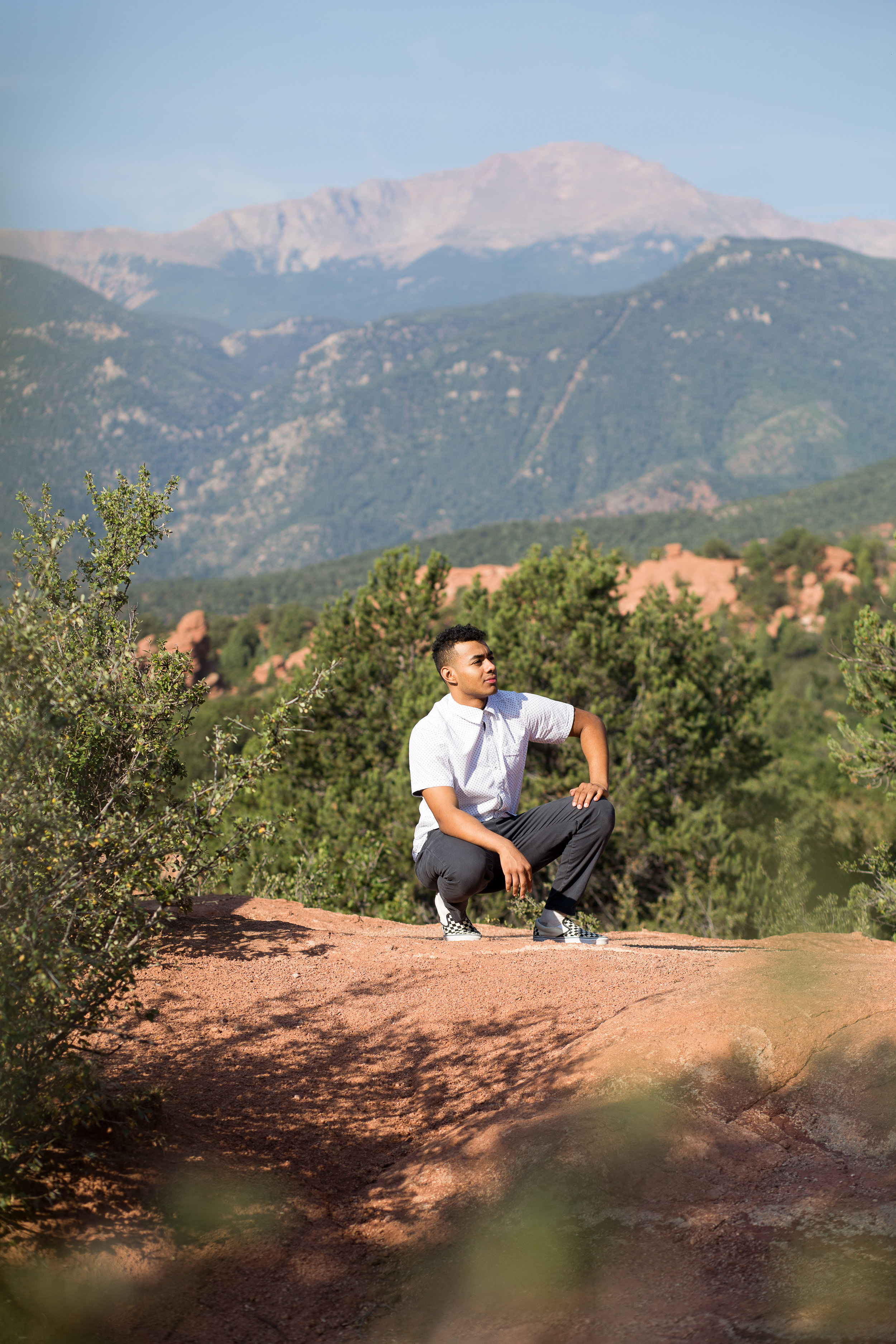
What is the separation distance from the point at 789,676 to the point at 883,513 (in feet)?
303

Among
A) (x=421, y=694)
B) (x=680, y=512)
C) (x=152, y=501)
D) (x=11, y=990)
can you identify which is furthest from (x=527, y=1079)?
(x=680, y=512)

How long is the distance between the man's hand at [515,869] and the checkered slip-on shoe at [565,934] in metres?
0.99

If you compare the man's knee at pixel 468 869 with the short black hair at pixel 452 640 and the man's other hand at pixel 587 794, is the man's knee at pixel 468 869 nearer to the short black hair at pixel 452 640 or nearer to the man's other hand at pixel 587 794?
the man's other hand at pixel 587 794

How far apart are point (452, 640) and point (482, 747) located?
0.62 m

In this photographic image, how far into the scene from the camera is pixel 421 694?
60.5 ft

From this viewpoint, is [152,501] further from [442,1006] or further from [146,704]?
[442,1006]

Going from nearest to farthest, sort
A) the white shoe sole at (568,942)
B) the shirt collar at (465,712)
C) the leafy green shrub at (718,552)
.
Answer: the shirt collar at (465,712), the white shoe sole at (568,942), the leafy green shrub at (718,552)

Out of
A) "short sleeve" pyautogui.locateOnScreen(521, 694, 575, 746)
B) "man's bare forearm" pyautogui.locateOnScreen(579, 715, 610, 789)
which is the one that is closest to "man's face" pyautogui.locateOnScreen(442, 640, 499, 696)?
"short sleeve" pyautogui.locateOnScreen(521, 694, 575, 746)

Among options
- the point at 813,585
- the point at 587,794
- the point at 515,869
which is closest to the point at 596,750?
the point at 587,794

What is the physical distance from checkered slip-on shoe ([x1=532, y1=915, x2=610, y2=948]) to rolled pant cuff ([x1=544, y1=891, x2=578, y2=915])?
0.04m

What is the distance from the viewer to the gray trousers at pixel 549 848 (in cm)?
569

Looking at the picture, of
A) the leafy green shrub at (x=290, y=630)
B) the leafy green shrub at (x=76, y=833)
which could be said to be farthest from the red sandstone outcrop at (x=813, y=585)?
the leafy green shrub at (x=76, y=833)

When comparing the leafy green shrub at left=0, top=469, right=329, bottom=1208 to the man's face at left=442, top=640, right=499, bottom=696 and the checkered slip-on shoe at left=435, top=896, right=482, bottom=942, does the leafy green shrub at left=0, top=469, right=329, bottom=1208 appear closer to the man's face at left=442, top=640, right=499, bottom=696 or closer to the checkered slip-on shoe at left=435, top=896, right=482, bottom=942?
the man's face at left=442, top=640, right=499, bottom=696

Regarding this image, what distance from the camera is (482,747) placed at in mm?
5637
